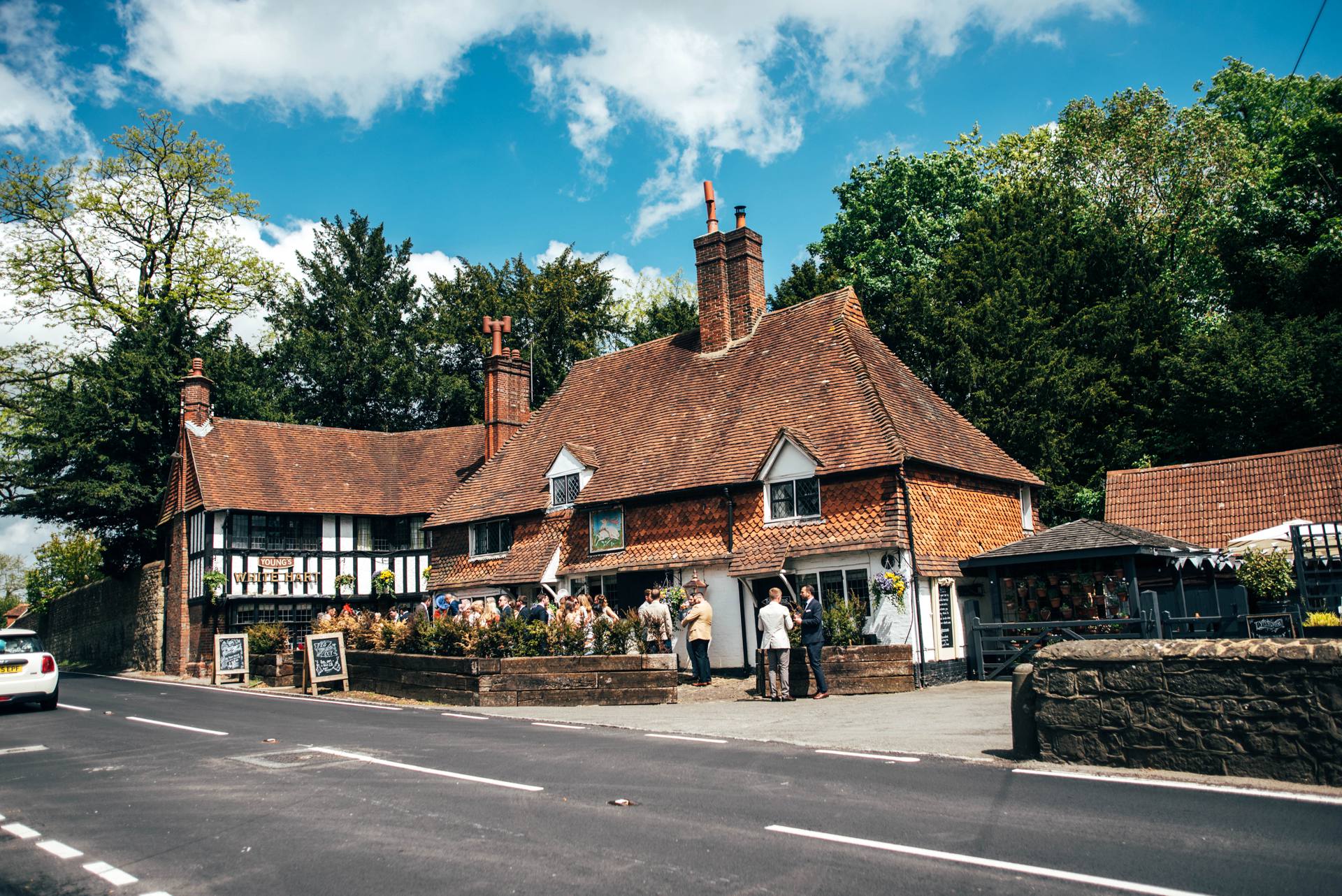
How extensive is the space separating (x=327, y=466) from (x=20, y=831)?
31.0 meters

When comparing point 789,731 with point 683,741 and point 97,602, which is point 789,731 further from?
point 97,602

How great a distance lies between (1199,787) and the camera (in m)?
8.12

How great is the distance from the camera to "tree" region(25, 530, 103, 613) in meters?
61.0

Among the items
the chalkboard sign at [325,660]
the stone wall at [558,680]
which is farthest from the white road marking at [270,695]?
the stone wall at [558,680]

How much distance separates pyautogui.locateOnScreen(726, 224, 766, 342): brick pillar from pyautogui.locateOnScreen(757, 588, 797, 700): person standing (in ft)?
37.6

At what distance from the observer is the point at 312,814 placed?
7879 mm

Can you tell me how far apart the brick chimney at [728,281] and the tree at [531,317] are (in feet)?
62.0

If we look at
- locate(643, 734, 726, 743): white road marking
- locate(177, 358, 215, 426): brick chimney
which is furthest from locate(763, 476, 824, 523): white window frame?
locate(177, 358, 215, 426): brick chimney

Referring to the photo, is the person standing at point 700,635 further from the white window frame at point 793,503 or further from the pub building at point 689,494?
the white window frame at point 793,503

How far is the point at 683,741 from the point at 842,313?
15.6 metres

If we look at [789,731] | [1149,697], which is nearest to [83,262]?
[789,731]

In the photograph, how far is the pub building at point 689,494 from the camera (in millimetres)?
21391

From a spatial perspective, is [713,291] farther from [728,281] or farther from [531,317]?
[531,317]

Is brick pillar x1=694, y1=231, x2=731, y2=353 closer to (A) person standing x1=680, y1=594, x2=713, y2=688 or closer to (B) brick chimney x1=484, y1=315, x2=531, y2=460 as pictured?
(B) brick chimney x1=484, y1=315, x2=531, y2=460
